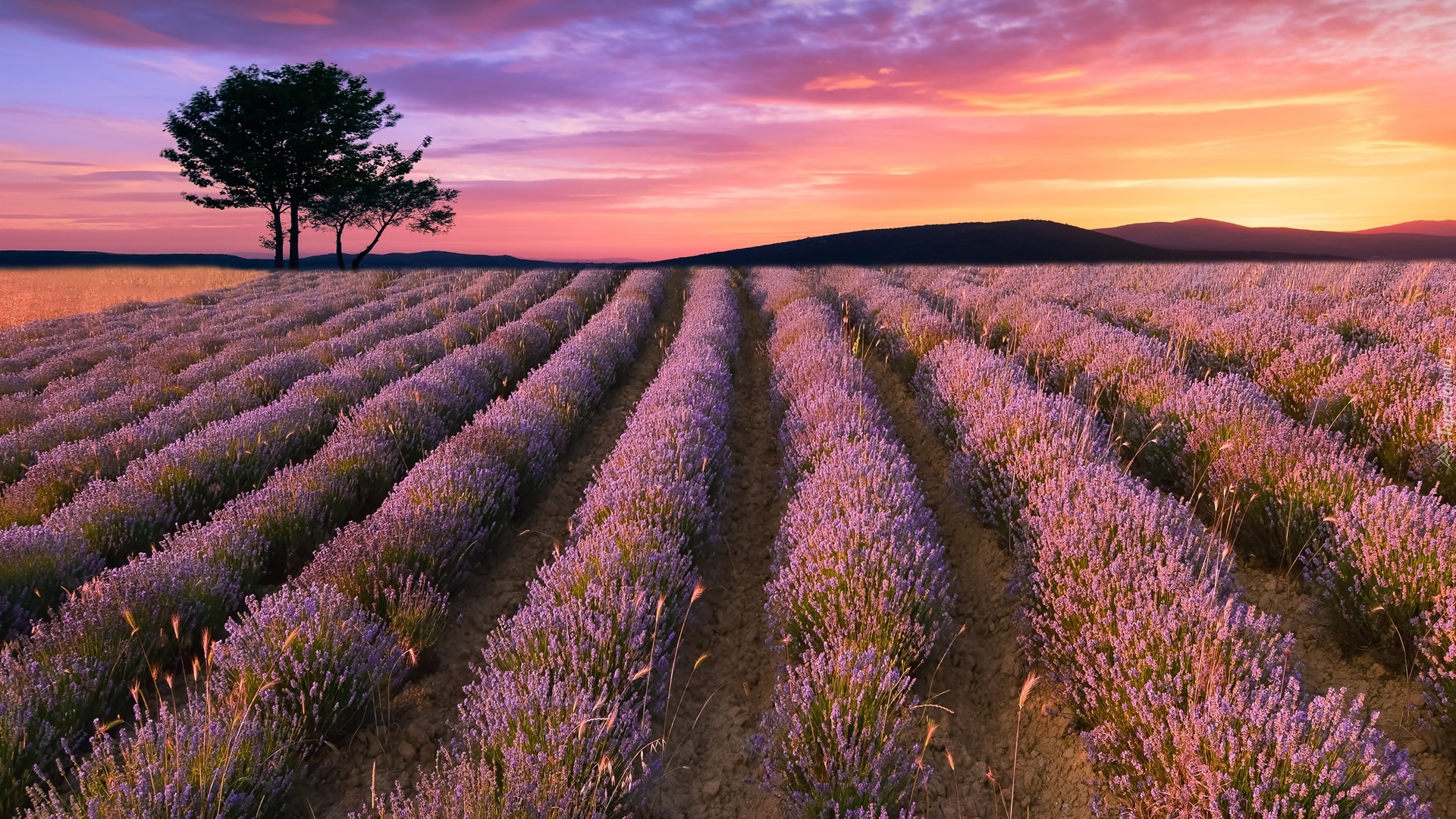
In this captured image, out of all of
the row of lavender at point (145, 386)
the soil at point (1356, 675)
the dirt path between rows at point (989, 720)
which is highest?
the row of lavender at point (145, 386)

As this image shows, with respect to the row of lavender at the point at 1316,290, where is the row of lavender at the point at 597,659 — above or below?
below

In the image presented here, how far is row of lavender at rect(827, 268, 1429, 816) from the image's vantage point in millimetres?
2008

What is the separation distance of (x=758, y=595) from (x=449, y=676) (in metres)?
1.71

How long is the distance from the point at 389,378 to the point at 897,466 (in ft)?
18.9

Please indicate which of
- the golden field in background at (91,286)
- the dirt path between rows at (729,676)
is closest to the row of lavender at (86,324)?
the golden field in background at (91,286)

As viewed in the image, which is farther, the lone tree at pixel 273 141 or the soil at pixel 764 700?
the lone tree at pixel 273 141

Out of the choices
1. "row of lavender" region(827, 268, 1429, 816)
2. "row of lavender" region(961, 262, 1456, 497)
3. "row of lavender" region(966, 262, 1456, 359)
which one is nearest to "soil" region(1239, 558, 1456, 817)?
"row of lavender" region(827, 268, 1429, 816)

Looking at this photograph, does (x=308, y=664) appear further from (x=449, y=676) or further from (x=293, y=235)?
(x=293, y=235)

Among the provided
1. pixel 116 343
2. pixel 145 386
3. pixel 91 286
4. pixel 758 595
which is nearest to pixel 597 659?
pixel 758 595

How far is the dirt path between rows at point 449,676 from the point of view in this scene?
9.05 feet

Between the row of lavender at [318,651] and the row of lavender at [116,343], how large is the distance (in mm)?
6519

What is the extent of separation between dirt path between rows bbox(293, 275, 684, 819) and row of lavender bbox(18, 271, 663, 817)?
0.42ft

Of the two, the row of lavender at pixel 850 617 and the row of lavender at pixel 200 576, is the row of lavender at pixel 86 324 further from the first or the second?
the row of lavender at pixel 850 617

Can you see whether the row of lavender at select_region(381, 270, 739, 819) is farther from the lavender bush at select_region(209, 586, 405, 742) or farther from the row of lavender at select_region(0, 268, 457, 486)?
the row of lavender at select_region(0, 268, 457, 486)
